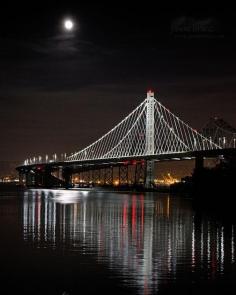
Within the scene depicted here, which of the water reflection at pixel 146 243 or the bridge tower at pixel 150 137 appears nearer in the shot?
the water reflection at pixel 146 243

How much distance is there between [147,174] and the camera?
83375mm

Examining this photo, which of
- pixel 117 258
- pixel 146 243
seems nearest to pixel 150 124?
pixel 146 243

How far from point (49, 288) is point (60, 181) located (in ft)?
426

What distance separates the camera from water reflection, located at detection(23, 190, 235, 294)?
51.1 ft

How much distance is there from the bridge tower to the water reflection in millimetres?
48170

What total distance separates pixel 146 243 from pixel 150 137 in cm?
6723

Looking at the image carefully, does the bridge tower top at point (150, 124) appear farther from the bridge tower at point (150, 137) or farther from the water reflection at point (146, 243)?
the water reflection at point (146, 243)

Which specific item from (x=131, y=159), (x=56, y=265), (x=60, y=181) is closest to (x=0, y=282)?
(x=56, y=265)

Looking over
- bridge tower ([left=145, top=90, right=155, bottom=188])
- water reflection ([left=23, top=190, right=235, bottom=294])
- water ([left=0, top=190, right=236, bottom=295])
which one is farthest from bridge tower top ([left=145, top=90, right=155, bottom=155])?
water ([left=0, top=190, right=236, bottom=295])

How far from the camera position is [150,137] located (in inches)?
3487

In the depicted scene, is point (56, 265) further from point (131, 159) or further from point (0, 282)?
point (131, 159)

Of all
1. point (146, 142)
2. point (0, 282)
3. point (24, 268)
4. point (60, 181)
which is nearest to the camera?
point (0, 282)

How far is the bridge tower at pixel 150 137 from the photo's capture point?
83.0m

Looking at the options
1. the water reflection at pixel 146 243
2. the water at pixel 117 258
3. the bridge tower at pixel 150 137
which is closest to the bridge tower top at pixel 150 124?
the bridge tower at pixel 150 137
